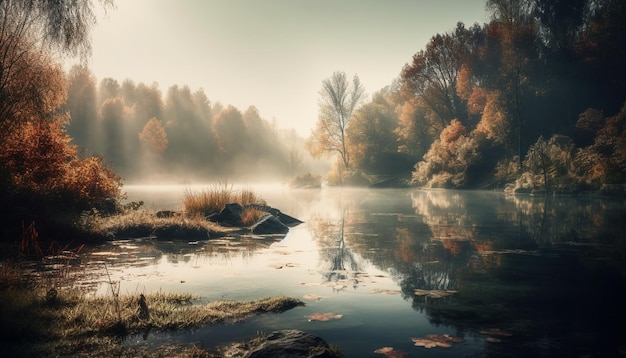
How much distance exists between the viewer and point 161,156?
Answer: 8256cm

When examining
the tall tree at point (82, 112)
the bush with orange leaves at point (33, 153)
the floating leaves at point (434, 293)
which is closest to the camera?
the floating leaves at point (434, 293)

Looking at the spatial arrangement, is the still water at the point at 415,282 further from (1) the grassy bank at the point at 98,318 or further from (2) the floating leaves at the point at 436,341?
(1) the grassy bank at the point at 98,318

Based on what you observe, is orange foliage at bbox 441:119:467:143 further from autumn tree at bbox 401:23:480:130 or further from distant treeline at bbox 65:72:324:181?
distant treeline at bbox 65:72:324:181

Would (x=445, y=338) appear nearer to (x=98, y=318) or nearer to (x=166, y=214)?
(x=98, y=318)

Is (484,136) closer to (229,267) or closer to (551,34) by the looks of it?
(551,34)

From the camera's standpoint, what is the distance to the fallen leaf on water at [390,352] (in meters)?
4.49

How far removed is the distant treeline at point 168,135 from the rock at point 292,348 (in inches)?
2656

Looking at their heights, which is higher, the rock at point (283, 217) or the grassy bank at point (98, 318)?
the rock at point (283, 217)

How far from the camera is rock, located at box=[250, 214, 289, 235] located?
15165 mm

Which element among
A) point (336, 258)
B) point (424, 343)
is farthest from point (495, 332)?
point (336, 258)

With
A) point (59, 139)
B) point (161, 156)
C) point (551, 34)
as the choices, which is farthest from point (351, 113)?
point (59, 139)

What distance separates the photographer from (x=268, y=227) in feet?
50.4

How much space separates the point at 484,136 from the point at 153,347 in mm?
45274

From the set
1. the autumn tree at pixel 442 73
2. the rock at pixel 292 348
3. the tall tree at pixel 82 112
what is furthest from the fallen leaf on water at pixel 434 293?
the tall tree at pixel 82 112
